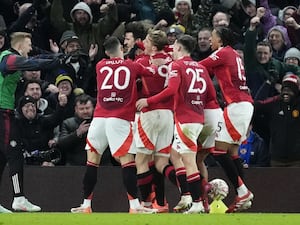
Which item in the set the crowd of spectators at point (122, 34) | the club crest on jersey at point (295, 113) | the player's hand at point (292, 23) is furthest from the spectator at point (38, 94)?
the player's hand at point (292, 23)

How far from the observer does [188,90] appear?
53.2 ft

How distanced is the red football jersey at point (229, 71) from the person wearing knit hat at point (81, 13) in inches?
169

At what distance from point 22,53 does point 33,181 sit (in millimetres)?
2395

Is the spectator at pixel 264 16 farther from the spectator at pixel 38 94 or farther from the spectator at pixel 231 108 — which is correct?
the spectator at pixel 231 108

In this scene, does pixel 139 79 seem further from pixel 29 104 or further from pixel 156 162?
pixel 29 104

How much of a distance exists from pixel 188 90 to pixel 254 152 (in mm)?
2796

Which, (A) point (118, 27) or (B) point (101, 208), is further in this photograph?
(A) point (118, 27)

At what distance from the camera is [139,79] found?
1667 centimetres

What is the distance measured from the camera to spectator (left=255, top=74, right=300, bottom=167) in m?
18.5

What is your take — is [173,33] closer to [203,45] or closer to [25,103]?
[203,45]

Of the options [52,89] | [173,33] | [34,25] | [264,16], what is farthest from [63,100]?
[264,16]

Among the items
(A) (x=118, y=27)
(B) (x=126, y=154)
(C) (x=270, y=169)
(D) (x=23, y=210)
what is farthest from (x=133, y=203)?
(A) (x=118, y=27)

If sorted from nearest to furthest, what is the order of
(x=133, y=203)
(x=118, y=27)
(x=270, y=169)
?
1. (x=133, y=203)
2. (x=270, y=169)
3. (x=118, y=27)

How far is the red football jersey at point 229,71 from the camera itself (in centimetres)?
1670
